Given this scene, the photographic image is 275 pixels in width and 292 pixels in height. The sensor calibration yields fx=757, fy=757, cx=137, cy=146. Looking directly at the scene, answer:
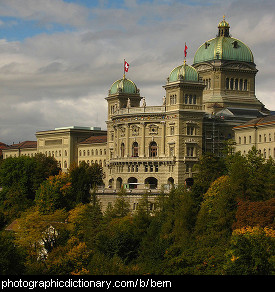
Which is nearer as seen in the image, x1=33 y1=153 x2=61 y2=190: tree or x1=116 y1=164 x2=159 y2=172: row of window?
x1=116 y1=164 x2=159 y2=172: row of window

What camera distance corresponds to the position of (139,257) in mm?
97000

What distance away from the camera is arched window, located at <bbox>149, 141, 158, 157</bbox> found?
145 m

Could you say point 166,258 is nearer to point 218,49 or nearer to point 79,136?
point 218,49

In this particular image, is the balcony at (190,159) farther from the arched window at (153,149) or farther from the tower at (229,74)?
the tower at (229,74)

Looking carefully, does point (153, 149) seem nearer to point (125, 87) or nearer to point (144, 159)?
point (144, 159)

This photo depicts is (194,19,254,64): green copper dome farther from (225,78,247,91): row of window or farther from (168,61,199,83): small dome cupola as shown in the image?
(168,61,199,83): small dome cupola

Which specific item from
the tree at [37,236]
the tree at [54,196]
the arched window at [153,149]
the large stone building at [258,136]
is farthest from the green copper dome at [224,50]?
the tree at [37,236]

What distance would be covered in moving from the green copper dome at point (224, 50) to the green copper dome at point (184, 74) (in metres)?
19.7

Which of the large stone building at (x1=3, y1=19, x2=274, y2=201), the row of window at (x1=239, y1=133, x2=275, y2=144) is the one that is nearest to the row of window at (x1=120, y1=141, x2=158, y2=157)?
the large stone building at (x1=3, y1=19, x2=274, y2=201)

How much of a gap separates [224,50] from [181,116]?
27.3m

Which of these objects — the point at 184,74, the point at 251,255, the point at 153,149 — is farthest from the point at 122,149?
the point at 251,255

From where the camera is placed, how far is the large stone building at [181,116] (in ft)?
461

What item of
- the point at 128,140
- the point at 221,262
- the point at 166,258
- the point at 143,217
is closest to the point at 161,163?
the point at 128,140

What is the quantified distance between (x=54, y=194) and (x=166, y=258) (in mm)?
46153
